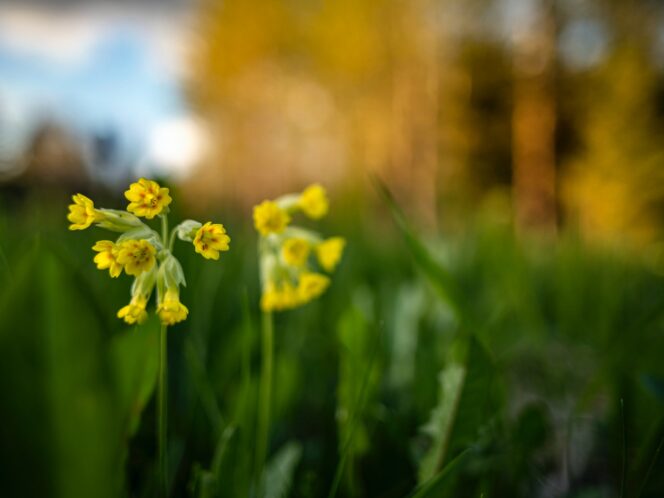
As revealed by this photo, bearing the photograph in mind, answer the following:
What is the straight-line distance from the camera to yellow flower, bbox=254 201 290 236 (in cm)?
56

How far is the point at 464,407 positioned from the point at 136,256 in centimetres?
39

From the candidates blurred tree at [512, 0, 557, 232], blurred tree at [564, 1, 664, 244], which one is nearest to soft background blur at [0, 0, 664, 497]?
blurred tree at [564, 1, 664, 244]

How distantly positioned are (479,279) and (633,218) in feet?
42.7

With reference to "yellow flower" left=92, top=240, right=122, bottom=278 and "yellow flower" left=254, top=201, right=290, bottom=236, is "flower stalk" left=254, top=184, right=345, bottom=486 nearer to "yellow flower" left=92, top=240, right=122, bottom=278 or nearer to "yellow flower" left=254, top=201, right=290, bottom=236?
"yellow flower" left=254, top=201, right=290, bottom=236

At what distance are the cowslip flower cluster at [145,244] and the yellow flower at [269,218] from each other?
8 centimetres

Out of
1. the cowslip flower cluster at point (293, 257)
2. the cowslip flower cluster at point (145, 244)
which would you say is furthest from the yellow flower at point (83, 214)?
the cowslip flower cluster at point (293, 257)

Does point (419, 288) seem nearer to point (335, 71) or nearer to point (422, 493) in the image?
point (422, 493)

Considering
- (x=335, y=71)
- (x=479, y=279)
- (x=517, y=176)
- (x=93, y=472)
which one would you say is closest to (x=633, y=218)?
(x=517, y=176)

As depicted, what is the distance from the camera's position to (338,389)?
770 millimetres

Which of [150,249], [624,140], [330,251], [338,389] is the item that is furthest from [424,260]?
[624,140]

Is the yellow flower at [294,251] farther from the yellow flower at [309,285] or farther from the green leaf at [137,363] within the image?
the green leaf at [137,363]

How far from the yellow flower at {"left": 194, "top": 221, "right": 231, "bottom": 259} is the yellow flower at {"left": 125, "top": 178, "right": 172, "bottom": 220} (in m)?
0.04

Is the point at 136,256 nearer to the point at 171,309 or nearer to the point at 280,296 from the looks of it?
the point at 171,309

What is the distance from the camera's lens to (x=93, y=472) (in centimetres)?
30
